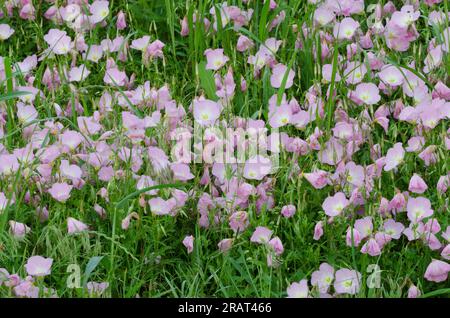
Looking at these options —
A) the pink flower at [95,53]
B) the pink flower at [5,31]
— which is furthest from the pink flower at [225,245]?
the pink flower at [5,31]

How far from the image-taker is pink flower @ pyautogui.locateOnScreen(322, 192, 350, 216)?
9.96ft

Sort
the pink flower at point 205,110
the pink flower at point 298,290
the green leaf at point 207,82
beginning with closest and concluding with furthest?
the pink flower at point 298,290
the pink flower at point 205,110
the green leaf at point 207,82

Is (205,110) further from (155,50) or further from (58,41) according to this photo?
(58,41)

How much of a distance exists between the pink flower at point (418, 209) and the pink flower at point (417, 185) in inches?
2.7

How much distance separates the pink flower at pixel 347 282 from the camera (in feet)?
9.11

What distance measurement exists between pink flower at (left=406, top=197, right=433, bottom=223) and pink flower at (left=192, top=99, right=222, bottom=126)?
776 mm

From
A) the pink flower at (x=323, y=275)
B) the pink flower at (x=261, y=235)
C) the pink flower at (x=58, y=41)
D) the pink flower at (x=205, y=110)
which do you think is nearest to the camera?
the pink flower at (x=323, y=275)

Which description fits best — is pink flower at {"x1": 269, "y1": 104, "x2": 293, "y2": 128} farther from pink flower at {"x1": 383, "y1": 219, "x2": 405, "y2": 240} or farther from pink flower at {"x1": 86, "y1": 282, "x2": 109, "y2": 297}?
pink flower at {"x1": 86, "y1": 282, "x2": 109, "y2": 297}

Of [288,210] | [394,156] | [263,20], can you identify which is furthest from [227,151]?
[263,20]

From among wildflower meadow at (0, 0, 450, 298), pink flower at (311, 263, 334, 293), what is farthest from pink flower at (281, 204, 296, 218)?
pink flower at (311, 263, 334, 293)

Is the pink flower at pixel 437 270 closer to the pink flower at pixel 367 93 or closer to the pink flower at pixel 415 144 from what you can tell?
the pink flower at pixel 415 144

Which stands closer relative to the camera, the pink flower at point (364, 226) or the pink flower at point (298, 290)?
the pink flower at point (298, 290)

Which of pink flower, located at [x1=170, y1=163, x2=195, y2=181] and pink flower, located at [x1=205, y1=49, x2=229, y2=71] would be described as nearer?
pink flower, located at [x1=170, y1=163, x2=195, y2=181]

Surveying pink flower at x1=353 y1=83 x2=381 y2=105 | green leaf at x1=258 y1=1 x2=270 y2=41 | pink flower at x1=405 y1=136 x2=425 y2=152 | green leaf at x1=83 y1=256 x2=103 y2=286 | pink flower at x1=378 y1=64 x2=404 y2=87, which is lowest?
green leaf at x1=83 y1=256 x2=103 y2=286
